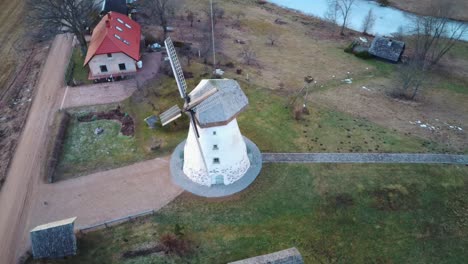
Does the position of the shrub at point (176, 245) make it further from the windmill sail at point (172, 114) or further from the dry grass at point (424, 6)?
the dry grass at point (424, 6)

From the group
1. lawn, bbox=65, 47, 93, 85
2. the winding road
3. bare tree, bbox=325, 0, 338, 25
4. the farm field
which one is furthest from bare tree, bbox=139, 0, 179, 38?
bare tree, bbox=325, 0, 338, 25

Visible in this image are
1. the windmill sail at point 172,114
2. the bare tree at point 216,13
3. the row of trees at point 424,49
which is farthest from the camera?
the bare tree at point 216,13

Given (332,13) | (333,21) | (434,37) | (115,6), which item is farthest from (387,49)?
(115,6)

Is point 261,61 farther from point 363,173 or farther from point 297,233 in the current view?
point 297,233

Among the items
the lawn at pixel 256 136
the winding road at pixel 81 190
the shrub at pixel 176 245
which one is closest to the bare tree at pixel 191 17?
the lawn at pixel 256 136

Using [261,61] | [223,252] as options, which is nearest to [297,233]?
[223,252]
